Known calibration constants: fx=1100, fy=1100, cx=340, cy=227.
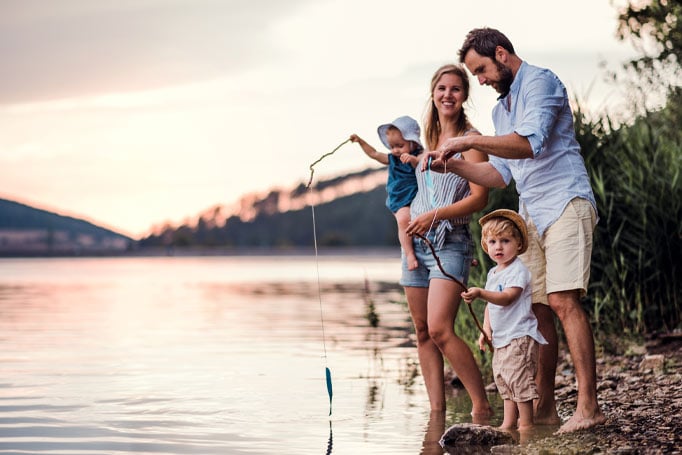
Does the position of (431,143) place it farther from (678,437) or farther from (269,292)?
(269,292)

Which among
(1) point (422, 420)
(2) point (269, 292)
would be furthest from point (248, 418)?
(2) point (269, 292)

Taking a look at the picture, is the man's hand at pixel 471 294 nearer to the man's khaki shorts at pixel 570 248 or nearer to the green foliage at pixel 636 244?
the man's khaki shorts at pixel 570 248

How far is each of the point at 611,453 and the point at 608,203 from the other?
534 cm

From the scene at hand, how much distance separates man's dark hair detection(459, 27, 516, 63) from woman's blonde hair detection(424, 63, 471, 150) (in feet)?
1.97

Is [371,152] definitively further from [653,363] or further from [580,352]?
[653,363]

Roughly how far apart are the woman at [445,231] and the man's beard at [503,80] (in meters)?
0.46

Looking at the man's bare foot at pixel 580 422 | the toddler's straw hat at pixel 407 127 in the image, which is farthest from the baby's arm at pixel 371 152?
the man's bare foot at pixel 580 422

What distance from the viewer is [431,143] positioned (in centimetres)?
636

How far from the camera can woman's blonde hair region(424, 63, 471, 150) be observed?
6.24 metres

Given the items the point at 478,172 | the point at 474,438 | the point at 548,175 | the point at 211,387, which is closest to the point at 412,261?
the point at 478,172

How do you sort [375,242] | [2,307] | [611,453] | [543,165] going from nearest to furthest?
[611,453], [543,165], [2,307], [375,242]

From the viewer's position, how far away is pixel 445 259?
6.19 metres

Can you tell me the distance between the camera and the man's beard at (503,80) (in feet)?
18.4

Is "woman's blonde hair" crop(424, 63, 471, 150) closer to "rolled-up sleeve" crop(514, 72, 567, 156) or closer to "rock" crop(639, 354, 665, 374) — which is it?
"rolled-up sleeve" crop(514, 72, 567, 156)
